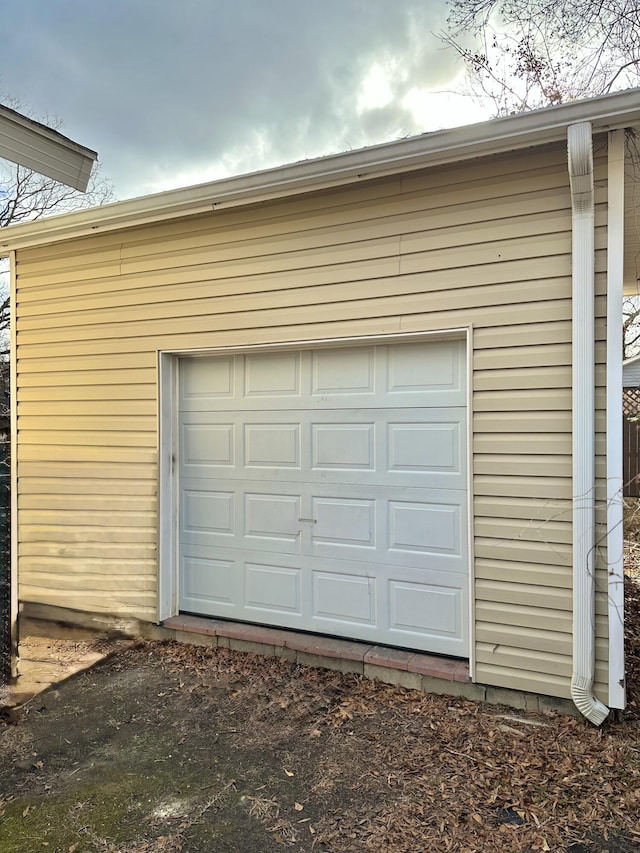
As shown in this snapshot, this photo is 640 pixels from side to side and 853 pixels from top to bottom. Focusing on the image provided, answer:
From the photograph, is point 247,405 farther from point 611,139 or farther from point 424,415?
point 611,139

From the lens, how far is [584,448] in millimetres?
2775

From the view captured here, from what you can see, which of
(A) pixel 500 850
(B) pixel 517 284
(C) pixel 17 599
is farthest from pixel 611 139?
(C) pixel 17 599

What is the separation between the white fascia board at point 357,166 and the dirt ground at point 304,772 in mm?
3051

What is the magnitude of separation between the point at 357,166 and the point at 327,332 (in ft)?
3.29

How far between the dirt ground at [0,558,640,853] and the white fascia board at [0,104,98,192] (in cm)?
340

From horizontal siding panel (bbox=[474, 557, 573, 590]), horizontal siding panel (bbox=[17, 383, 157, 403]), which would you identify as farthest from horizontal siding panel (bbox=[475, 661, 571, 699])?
horizontal siding panel (bbox=[17, 383, 157, 403])

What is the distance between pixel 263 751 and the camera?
2686 millimetres

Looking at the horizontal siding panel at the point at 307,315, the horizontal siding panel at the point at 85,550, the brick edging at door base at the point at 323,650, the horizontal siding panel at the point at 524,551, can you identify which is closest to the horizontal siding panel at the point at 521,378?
→ the horizontal siding panel at the point at 307,315

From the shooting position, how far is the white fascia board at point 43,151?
3.26 meters

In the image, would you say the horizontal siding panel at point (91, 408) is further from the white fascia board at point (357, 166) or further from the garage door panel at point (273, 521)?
the white fascia board at point (357, 166)

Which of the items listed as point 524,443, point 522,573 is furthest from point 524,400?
point 522,573

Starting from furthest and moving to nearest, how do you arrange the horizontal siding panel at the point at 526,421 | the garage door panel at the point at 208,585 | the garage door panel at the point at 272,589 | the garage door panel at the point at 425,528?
1. the garage door panel at the point at 208,585
2. the garage door panel at the point at 272,589
3. the garage door panel at the point at 425,528
4. the horizontal siding panel at the point at 526,421

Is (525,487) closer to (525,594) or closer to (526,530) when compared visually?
(526,530)

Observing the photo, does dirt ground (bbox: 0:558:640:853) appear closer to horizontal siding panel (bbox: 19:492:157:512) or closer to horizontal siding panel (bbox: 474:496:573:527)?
horizontal siding panel (bbox: 474:496:573:527)
